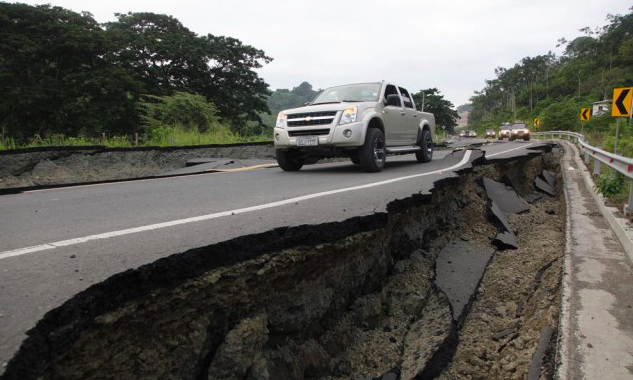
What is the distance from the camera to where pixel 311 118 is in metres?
7.81

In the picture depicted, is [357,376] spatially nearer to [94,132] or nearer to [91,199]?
[91,199]

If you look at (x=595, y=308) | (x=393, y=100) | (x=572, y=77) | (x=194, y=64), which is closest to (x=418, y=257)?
(x=595, y=308)

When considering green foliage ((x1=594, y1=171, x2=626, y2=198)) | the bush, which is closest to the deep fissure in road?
green foliage ((x1=594, y1=171, x2=626, y2=198))

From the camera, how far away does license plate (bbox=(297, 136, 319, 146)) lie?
303 inches

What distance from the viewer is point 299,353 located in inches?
109

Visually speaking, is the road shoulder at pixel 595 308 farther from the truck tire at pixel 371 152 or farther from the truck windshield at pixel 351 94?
A: the truck windshield at pixel 351 94

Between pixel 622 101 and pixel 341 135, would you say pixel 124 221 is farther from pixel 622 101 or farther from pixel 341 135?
pixel 622 101

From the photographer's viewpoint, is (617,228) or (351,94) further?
(351,94)

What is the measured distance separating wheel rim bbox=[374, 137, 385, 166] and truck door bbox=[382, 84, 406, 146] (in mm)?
382

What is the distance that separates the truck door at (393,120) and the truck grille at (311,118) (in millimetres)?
1340

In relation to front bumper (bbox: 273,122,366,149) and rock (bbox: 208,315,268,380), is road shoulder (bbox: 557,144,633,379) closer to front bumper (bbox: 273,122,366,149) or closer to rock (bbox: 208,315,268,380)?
rock (bbox: 208,315,268,380)

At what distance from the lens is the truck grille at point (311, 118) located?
773 cm

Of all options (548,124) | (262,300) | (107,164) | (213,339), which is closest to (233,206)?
(262,300)

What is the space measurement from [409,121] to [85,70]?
26.2 meters
